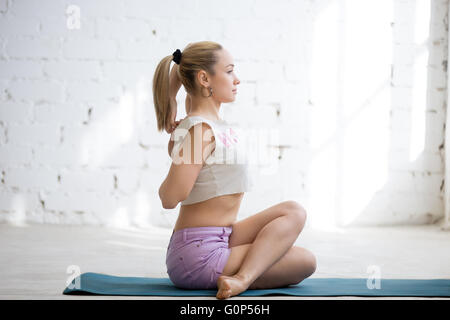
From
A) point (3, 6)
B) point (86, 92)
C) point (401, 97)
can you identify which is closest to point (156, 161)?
point (86, 92)

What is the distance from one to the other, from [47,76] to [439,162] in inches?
105

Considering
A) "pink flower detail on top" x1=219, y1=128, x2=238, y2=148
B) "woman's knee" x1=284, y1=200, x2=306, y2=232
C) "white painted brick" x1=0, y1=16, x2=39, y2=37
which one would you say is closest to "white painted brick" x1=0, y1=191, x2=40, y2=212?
"white painted brick" x1=0, y1=16, x2=39, y2=37

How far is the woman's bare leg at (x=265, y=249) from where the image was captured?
58.8 inches

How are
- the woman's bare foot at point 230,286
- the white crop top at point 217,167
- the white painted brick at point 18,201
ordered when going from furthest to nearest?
the white painted brick at point 18,201 → the white crop top at point 217,167 → the woman's bare foot at point 230,286

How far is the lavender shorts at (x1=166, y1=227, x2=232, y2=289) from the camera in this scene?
62.4 inches

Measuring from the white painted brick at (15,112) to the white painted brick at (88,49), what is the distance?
1.40 feet

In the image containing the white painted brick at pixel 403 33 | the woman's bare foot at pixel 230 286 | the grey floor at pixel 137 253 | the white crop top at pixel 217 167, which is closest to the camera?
the woman's bare foot at pixel 230 286

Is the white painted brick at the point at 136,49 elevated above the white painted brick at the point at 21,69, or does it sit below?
above

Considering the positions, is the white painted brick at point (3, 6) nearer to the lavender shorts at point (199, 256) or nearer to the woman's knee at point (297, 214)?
the lavender shorts at point (199, 256)

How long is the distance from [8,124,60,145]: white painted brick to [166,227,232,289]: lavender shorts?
229 cm

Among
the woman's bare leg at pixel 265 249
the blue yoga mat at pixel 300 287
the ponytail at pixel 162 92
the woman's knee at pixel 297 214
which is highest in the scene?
the ponytail at pixel 162 92

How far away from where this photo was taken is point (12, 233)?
3184mm

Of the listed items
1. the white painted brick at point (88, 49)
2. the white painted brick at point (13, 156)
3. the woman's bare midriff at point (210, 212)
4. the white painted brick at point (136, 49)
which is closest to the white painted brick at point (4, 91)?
the white painted brick at point (13, 156)

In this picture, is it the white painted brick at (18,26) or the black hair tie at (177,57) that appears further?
the white painted brick at (18,26)
